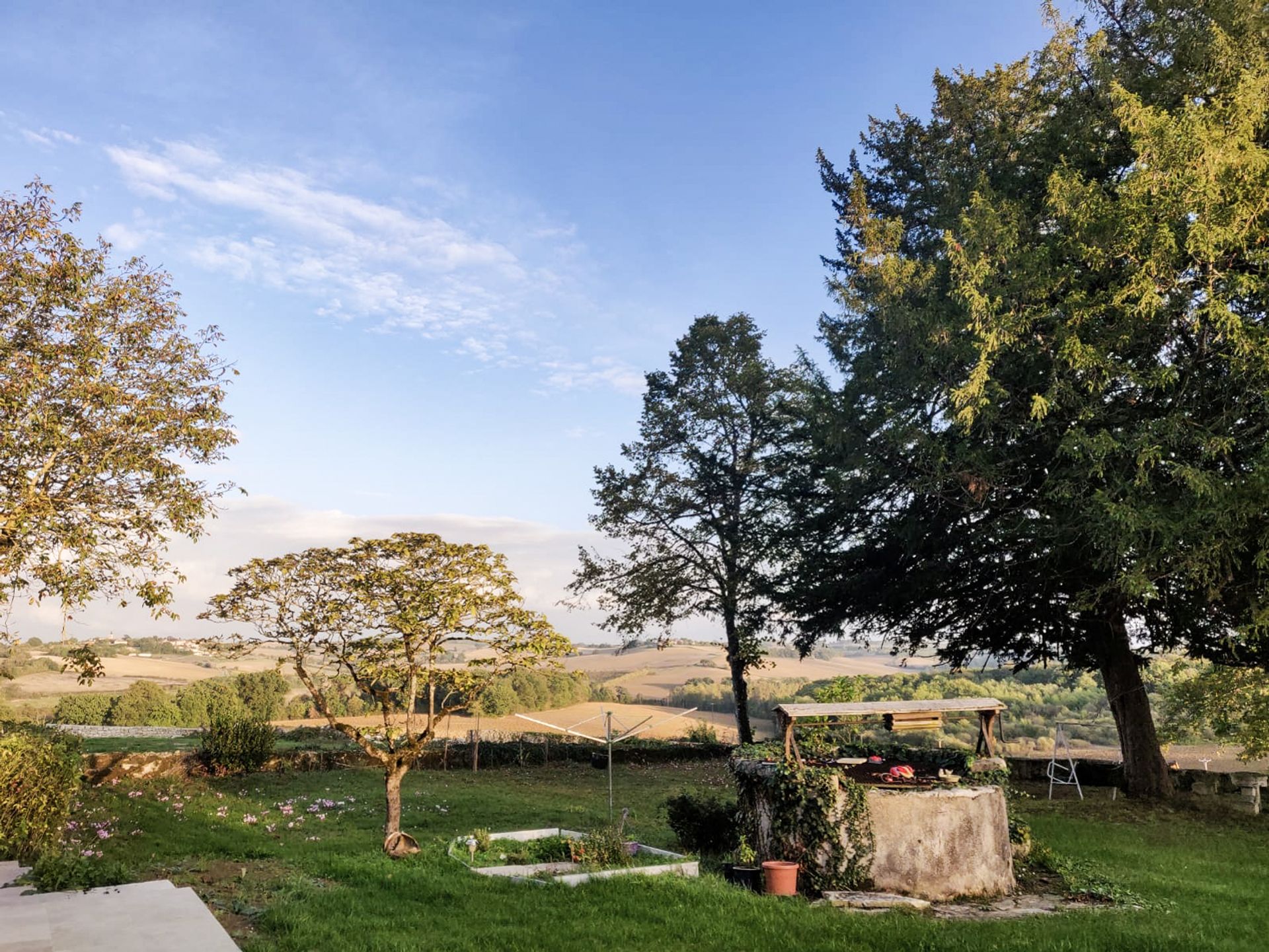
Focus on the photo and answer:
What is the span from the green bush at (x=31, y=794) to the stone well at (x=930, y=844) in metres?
9.44

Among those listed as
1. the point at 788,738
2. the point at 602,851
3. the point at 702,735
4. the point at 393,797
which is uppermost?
the point at 788,738

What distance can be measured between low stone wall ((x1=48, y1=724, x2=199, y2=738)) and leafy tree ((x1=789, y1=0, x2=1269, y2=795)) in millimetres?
19501

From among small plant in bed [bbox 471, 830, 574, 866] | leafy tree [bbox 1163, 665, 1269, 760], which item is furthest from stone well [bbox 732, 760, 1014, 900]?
leafy tree [bbox 1163, 665, 1269, 760]

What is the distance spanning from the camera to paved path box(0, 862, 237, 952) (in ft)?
19.2

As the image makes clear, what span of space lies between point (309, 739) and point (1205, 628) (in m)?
25.1

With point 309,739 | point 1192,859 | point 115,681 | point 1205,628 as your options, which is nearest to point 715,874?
point 1192,859

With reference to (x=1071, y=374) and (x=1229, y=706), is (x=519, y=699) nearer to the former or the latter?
(x=1229, y=706)

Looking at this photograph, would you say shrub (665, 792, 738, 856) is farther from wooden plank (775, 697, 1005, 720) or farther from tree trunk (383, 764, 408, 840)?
tree trunk (383, 764, 408, 840)

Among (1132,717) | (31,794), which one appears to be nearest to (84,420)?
(31,794)

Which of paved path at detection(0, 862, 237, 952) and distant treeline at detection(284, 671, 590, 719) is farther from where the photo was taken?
distant treeline at detection(284, 671, 590, 719)

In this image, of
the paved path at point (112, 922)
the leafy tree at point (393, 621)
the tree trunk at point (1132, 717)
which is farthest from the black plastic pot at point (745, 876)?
the tree trunk at point (1132, 717)

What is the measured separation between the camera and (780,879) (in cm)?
964

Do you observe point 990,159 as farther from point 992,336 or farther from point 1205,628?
point 1205,628

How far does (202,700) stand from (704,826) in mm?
29445
